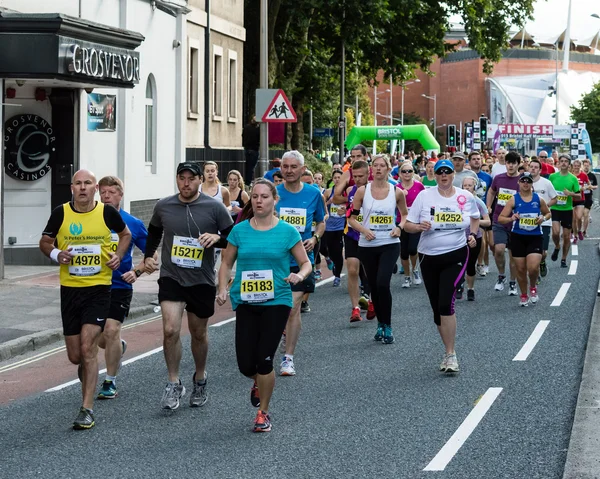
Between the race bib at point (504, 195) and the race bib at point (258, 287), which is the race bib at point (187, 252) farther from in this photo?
the race bib at point (504, 195)

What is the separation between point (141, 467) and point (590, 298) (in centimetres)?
1010

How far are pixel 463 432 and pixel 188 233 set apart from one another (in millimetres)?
2441

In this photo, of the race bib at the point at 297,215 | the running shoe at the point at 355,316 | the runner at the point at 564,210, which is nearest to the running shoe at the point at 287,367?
the race bib at the point at 297,215

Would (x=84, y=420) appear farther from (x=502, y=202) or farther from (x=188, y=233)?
(x=502, y=202)

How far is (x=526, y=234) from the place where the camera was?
15.6 metres

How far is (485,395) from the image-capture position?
938 cm

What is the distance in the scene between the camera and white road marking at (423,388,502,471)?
7220 mm

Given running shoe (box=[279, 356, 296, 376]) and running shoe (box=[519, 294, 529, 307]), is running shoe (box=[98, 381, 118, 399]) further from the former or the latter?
running shoe (box=[519, 294, 529, 307])

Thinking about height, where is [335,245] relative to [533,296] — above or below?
above

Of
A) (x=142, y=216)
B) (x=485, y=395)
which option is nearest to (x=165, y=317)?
(x=485, y=395)

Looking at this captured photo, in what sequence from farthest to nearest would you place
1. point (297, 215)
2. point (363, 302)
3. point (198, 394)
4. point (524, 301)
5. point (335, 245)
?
point (335, 245) < point (524, 301) < point (363, 302) < point (297, 215) < point (198, 394)

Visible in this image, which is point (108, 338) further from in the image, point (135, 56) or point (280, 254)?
point (135, 56)

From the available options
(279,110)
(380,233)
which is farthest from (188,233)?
(279,110)

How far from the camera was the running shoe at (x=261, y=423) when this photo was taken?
812 cm
